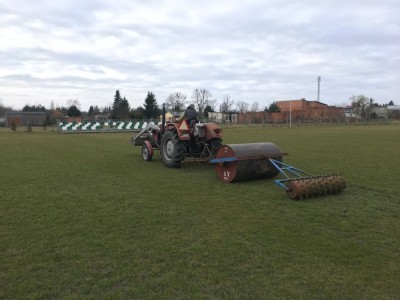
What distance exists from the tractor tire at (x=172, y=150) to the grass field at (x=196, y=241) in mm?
2110

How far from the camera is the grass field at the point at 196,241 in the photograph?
3783 mm

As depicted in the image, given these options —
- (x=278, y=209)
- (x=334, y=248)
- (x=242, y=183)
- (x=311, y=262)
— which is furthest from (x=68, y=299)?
(x=242, y=183)

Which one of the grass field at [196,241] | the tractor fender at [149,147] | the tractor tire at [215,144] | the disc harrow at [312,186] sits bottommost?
the grass field at [196,241]

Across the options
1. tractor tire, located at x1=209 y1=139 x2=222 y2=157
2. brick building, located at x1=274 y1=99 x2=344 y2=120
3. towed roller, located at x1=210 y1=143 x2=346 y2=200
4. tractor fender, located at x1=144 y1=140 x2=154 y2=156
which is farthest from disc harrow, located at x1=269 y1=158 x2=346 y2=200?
brick building, located at x1=274 y1=99 x2=344 y2=120

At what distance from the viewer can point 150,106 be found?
260 ft

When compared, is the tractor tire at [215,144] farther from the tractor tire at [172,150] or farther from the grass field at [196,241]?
the grass field at [196,241]

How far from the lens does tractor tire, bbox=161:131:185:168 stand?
11.1 m

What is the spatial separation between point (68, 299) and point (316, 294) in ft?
7.44

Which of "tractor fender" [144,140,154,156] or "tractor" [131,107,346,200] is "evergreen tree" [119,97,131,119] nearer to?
"tractor fender" [144,140,154,156]

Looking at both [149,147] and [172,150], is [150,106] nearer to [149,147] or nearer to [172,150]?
[149,147]

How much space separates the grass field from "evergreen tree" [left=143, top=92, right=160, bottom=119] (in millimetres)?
68998

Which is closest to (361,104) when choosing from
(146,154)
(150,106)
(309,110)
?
(309,110)

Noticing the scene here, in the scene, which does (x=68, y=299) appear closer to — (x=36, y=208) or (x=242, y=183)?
(x=36, y=208)

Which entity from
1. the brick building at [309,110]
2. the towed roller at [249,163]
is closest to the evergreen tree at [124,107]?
the brick building at [309,110]
